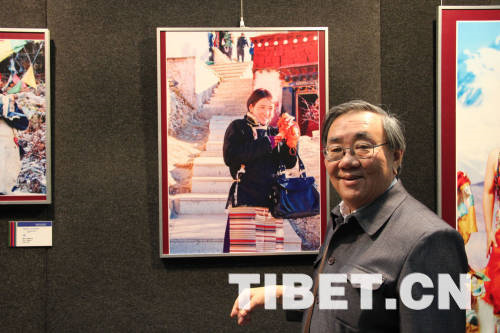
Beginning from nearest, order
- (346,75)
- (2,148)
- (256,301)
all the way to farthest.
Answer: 1. (256,301)
2. (2,148)
3. (346,75)

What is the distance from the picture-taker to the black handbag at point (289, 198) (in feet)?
5.10

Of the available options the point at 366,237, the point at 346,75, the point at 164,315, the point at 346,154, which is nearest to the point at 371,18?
the point at 346,75

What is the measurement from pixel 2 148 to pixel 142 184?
1.88 ft

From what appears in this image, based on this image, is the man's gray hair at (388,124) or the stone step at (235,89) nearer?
the man's gray hair at (388,124)

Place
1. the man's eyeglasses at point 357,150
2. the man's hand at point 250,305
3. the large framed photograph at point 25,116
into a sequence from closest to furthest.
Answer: the man's eyeglasses at point 357,150 < the man's hand at point 250,305 < the large framed photograph at point 25,116

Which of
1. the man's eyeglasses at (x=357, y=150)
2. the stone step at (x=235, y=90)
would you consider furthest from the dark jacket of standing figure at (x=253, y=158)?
the man's eyeglasses at (x=357, y=150)

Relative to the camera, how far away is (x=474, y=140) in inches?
61.5

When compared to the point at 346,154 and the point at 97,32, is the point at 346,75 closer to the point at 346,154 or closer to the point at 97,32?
the point at 346,154

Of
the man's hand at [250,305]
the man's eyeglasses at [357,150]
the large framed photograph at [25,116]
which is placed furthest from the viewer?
the large framed photograph at [25,116]

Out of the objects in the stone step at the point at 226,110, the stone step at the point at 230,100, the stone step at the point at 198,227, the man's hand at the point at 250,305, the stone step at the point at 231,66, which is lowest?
the man's hand at the point at 250,305

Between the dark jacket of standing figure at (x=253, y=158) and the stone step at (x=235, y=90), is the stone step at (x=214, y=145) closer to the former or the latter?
the dark jacket of standing figure at (x=253, y=158)

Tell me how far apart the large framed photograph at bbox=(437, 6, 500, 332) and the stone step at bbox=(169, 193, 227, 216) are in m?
0.95

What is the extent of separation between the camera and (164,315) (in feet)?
5.16

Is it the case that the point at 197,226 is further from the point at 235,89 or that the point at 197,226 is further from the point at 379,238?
the point at 379,238
